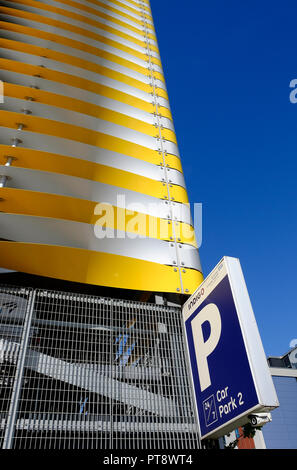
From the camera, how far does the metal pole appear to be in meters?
3.12

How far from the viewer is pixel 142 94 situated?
7508 mm

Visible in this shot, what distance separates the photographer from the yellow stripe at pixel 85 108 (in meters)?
5.99

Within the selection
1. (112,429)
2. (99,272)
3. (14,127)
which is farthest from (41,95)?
(112,429)

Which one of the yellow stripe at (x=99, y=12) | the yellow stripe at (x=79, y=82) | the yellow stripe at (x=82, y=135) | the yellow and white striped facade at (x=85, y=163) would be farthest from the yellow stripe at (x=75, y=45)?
the yellow stripe at (x=82, y=135)

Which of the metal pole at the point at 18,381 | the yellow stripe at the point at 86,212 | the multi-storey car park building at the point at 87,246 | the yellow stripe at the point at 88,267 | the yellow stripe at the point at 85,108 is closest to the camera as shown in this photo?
the metal pole at the point at 18,381

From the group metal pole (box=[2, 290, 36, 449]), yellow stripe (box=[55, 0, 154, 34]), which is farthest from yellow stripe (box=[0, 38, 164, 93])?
metal pole (box=[2, 290, 36, 449])

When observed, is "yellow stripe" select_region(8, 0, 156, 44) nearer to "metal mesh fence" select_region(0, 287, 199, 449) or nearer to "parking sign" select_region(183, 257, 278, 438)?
"metal mesh fence" select_region(0, 287, 199, 449)

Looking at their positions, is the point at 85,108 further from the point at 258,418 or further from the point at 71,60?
the point at 258,418

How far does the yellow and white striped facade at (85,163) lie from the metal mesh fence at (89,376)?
1.86 ft

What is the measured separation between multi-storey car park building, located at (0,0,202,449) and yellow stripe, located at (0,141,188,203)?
20 millimetres

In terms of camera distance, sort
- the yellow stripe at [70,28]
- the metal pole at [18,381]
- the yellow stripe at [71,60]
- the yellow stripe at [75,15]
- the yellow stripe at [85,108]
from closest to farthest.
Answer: the metal pole at [18,381] < the yellow stripe at [85,108] < the yellow stripe at [71,60] < the yellow stripe at [70,28] < the yellow stripe at [75,15]

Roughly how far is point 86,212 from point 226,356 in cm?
271

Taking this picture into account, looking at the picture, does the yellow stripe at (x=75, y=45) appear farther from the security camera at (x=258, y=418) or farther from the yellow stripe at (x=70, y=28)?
the security camera at (x=258, y=418)
